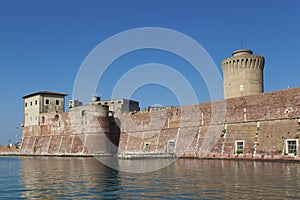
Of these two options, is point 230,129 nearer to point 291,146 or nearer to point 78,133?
point 291,146

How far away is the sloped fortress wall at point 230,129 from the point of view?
25203 mm

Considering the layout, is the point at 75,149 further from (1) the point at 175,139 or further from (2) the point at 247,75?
(2) the point at 247,75

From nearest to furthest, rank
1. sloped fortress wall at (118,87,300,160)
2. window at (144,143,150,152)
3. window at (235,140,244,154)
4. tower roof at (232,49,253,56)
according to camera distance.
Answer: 1. sloped fortress wall at (118,87,300,160)
2. window at (235,140,244,154)
3. window at (144,143,150,152)
4. tower roof at (232,49,253,56)

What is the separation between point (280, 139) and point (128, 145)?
76.6ft

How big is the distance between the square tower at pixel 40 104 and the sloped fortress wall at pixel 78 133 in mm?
1527

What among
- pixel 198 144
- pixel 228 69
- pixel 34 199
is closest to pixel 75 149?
pixel 198 144

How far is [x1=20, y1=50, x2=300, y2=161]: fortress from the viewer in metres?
25.9

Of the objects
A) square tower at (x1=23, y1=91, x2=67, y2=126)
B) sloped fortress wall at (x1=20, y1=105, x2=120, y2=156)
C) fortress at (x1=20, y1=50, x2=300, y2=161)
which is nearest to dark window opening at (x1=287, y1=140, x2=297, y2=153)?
fortress at (x1=20, y1=50, x2=300, y2=161)

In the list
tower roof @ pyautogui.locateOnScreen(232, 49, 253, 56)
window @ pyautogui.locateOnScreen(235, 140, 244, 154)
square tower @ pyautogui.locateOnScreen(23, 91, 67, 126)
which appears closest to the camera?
window @ pyautogui.locateOnScreen(235, 140, 244, 154)

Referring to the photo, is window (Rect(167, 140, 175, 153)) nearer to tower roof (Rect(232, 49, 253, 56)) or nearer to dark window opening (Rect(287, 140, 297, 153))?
dark window opening (Rect(287, 140, 297, 153))

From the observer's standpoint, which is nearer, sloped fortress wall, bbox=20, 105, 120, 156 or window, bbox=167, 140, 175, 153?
window, bbox=167, 140, 175, 153

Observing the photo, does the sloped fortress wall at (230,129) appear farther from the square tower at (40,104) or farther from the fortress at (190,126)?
the square tower at (40,104)

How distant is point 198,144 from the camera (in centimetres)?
3278

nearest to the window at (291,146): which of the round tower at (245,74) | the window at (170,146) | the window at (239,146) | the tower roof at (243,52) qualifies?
the window at (239,146)
